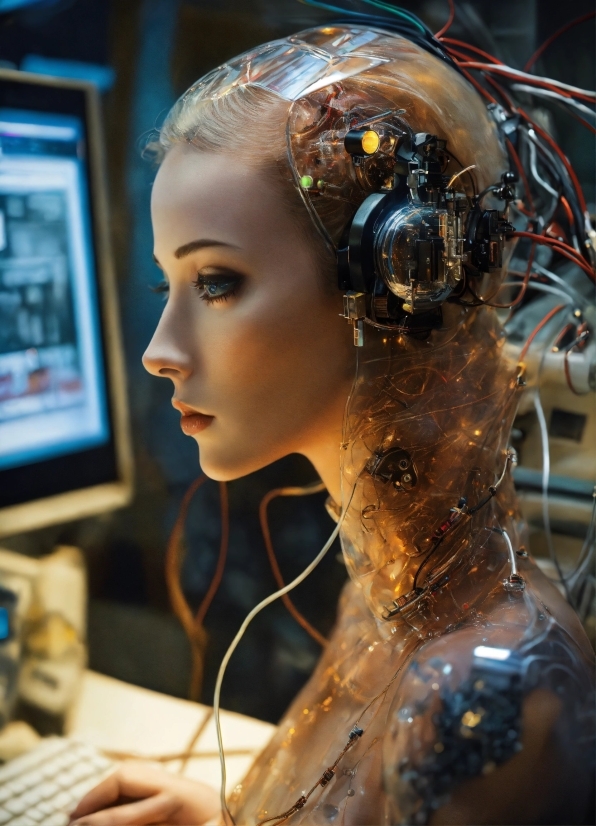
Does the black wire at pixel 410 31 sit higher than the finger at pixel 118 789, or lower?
higher

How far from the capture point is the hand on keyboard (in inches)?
46.5

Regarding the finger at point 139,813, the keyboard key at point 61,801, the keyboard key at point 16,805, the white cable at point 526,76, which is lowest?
the keyboard key at point 16,805

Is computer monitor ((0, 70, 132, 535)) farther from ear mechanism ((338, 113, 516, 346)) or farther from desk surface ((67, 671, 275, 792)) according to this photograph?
ear mechanism ((338, 113, 516, 346))

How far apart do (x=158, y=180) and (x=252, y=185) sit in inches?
5.8

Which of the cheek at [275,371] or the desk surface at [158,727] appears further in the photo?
the desk surface at [158,727]

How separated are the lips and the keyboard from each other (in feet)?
2.10

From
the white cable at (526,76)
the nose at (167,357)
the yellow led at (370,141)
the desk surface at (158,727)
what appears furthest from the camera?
the desk surface at (158,727)

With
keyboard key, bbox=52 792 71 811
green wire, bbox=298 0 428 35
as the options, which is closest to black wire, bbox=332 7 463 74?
green wire, bbox=298 0 428 35

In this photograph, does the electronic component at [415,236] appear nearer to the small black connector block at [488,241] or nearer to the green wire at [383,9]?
the small black connector block at [488,241]

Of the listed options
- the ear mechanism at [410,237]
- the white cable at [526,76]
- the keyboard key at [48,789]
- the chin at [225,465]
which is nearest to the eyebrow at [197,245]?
the ear mechanism at [410,237]

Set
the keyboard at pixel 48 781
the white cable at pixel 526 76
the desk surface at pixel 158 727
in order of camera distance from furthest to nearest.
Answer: the desk surface at pixel 158 727 < the keyboard at pixel 48 781 < the white cable at pixel 526 76

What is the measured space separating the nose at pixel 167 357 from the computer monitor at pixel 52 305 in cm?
60

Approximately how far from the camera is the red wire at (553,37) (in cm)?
117

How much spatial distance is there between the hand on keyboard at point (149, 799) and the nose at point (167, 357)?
65 cm
